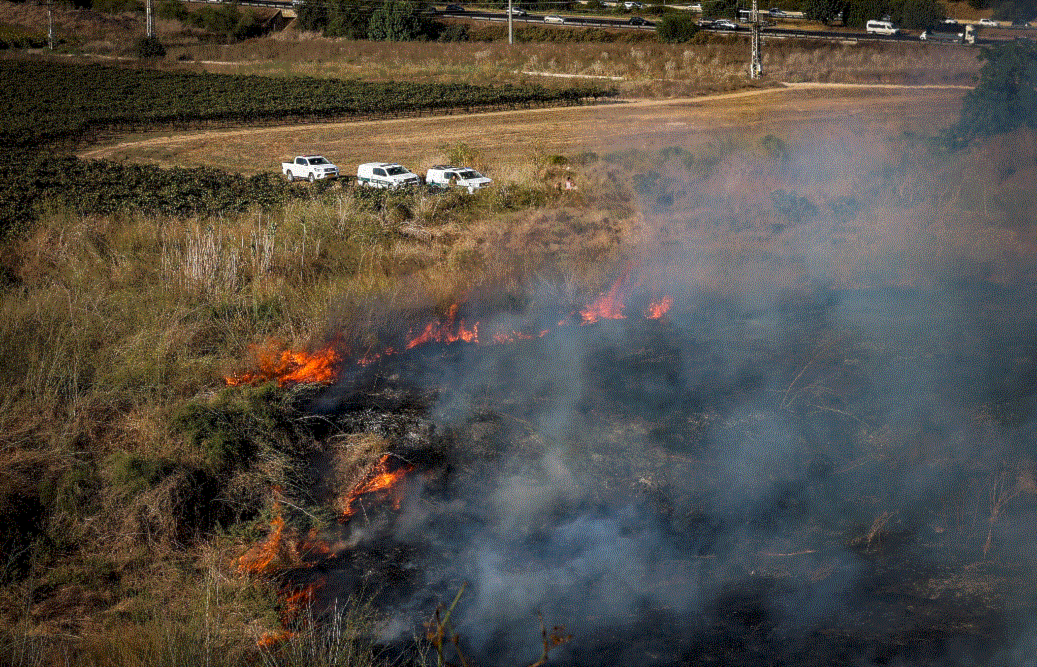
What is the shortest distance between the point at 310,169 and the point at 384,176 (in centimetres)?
365

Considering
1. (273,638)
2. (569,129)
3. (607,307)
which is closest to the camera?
(273,638)

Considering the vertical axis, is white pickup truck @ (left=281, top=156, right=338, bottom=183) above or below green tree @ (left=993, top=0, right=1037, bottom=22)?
below

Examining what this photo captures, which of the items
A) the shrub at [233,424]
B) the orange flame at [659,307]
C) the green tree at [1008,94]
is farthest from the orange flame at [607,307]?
the green tree at [1008,94]

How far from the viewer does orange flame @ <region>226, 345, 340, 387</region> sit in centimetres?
1217

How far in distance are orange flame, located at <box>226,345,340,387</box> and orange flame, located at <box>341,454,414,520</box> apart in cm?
222

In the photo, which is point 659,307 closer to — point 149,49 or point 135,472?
point 135,472

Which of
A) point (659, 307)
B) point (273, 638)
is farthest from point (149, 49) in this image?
point (273, 638)

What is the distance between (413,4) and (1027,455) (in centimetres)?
7006

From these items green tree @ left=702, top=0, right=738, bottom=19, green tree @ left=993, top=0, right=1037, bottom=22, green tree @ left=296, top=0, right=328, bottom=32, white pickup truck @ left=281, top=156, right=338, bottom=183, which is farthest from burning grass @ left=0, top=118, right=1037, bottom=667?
green tree @ left=296, top=0, right=328, bottom=32

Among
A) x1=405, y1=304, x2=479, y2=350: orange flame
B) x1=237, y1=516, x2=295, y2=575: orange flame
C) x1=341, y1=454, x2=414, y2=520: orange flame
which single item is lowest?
x1=237, y1=516, x2=295, y2=575: orange flame

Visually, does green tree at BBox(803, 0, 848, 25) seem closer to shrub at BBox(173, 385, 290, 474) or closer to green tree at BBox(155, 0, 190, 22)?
green tree at BBox(155, 0, 190, 22)

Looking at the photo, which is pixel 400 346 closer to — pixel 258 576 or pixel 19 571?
pixel 258 576

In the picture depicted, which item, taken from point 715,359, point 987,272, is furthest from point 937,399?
point 987,272

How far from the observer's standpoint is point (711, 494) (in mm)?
9930
